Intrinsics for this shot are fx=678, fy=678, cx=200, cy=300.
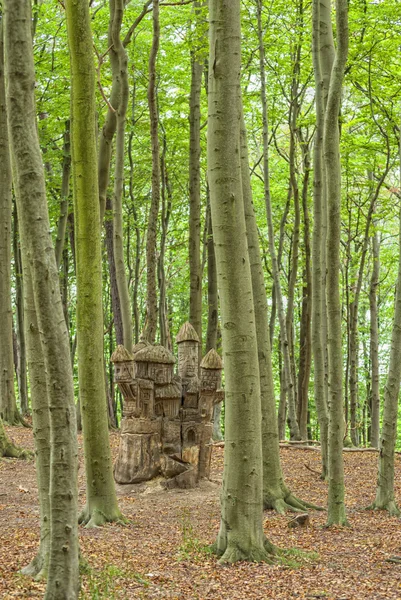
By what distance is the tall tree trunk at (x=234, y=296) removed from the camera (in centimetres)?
559

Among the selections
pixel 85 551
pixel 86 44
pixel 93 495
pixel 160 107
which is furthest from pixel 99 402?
pixel 160 107

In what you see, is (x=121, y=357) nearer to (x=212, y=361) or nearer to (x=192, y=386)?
(x=192, y=386)

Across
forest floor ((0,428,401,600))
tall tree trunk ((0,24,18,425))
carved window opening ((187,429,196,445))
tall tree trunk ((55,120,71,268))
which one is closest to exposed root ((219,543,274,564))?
forest floor ((0,428,401,600))

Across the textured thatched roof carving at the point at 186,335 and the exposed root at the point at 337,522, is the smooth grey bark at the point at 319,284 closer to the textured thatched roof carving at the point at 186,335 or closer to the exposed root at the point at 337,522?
the textured thatched roof carving at the point at 186,335

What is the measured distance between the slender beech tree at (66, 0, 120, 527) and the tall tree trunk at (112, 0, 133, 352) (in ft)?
11.5

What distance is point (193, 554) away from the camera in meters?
5.78

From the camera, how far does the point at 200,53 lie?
10398 millimetres

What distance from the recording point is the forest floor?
4.87 m

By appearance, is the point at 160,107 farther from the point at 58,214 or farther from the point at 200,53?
the point at 200,53

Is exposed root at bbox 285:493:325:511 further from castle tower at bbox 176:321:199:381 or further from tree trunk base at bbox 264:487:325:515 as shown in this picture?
castle tower at bbox 176:321:199:381

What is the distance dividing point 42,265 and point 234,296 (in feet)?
7.17

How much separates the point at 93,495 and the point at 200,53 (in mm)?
6878

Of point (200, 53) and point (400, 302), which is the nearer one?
point (400, 302)

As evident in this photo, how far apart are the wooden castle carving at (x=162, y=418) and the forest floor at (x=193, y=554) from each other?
313 millimetres
